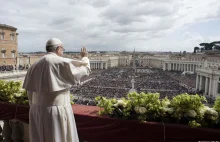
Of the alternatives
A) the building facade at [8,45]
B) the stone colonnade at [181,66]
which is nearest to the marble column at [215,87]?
the building facade at [8,45]

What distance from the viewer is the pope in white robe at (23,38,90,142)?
8.08 ft

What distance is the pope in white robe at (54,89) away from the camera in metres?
2.46

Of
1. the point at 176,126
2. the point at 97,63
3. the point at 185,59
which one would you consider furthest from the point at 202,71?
the point at 97,63

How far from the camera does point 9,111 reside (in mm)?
4066

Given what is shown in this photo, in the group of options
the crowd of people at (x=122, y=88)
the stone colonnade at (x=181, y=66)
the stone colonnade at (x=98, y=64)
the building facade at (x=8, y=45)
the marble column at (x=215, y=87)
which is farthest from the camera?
the stone colonnade at (x=98, y=64)

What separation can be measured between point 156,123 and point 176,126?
0.89 ft

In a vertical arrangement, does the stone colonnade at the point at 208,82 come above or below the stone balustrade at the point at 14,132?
below

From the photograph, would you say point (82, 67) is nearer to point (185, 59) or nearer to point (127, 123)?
point (127, 123)

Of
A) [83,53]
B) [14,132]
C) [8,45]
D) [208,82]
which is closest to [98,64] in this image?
[208,82]

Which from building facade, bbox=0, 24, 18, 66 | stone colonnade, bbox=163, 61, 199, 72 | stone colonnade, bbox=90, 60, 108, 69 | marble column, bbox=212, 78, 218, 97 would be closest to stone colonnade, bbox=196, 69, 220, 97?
marble column, bbox=212, 78, 218, 97

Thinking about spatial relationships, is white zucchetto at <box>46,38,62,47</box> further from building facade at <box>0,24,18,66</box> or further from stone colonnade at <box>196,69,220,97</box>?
stone colonnade at <box>196,69,220,97</box>

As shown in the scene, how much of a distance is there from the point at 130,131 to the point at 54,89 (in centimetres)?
132

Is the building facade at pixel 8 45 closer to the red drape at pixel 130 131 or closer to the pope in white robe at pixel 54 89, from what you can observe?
the red drape at pixel 130 131

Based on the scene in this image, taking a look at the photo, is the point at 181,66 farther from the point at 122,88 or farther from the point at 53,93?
the point at 53,93
